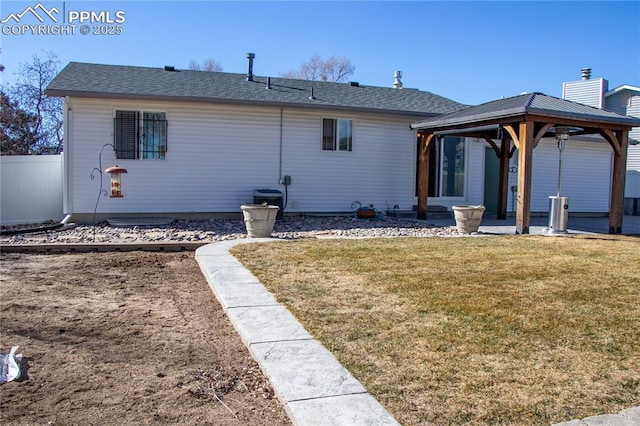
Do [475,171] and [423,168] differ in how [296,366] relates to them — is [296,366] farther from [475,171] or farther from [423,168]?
[475,171]

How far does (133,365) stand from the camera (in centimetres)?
312

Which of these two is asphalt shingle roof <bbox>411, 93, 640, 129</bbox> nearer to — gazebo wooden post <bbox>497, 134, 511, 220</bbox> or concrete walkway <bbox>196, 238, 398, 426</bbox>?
gazebo wooden post <bbox>497, 134, 511, 220</bbox>

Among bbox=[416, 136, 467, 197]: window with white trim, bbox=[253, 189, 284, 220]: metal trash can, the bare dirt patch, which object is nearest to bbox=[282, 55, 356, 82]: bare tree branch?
bbox=[416, 136, 467, 197]: window with white trim

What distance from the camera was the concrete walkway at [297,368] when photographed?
2348 millimetres

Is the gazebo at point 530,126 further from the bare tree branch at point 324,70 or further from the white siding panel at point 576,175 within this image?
the bare tree branch at point 324,70

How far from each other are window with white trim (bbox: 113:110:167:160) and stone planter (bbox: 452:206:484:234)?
21.0ft

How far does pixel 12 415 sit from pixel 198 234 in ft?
22.7

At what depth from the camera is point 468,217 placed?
9.48 m

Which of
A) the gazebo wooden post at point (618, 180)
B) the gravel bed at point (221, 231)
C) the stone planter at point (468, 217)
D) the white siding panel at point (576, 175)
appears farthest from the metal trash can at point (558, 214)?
the white siding panel at point (576, 175)

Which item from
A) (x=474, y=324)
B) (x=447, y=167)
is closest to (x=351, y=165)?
(x=447, y=167)

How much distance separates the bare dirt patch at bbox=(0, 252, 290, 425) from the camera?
252 centimetres

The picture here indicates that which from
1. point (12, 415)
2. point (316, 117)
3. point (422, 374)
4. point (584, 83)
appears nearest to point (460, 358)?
point (422, 374)

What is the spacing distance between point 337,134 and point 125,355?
9.75 metres

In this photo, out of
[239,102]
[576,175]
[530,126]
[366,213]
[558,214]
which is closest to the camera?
[530,126]
